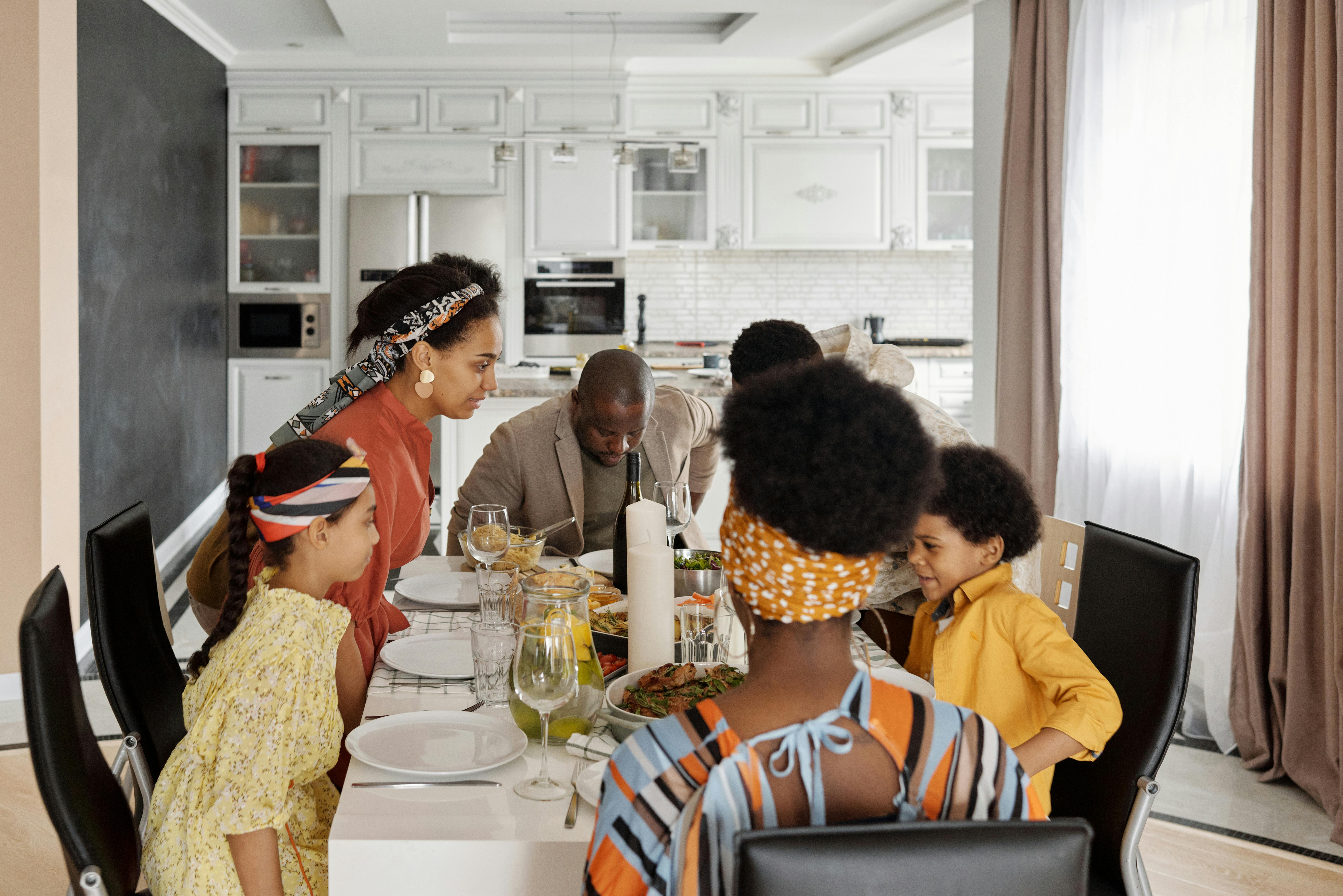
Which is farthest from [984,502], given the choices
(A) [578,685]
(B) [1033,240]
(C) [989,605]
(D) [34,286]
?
(D) [34,286]

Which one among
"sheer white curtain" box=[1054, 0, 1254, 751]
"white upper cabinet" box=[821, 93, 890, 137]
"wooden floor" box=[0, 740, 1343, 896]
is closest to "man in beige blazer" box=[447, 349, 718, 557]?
"wooden floor" box=[0, 740, 1343, 896]

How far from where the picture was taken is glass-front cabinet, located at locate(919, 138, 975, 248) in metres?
6.80

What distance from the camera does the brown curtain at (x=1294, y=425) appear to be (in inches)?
102

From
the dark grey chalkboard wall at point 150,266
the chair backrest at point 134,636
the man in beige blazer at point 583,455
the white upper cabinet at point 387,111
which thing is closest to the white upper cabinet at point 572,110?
the white upper cabinet at point 387,111

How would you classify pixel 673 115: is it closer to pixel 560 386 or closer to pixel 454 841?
pixel 560 386

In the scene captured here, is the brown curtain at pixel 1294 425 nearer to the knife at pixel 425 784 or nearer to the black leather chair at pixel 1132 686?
the black leather chair at pixel 1132 686

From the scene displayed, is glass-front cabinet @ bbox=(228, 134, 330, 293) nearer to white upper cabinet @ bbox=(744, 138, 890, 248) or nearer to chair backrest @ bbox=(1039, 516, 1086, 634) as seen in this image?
white upper cabinet @ bbox=(744, 138, 890, 248)

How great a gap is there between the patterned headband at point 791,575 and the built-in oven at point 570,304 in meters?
5.80

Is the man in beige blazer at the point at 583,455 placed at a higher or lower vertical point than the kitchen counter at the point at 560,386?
lower

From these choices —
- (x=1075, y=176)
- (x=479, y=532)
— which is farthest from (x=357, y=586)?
(x=1075, y=176)

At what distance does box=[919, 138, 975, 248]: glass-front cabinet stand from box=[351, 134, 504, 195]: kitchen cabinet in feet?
9.04

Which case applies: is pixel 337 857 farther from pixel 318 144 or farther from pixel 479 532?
pixel 318 144

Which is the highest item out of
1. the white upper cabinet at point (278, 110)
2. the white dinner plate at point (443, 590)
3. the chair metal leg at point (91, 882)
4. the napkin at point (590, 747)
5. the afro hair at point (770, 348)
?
the white upper cabinet at point (278, 110)

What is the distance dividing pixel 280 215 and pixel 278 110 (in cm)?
64
